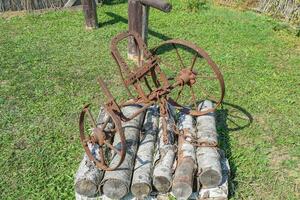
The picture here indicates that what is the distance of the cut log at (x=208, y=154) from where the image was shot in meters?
5.12

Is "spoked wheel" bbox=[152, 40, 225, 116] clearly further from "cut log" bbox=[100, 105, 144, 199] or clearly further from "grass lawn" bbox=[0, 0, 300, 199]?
"cut log" bbox=[100, 105, 144, 199]

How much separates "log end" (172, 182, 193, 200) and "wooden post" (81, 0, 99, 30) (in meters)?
6.51

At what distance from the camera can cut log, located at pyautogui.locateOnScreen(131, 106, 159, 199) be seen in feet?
16.6

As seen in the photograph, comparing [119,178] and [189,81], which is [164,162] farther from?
[189,81]

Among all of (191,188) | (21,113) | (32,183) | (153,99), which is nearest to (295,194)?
(191,188)

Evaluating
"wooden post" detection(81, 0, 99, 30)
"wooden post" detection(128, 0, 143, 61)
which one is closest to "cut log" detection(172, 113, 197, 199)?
"wooden post" detection(128, 0, 143, 61)

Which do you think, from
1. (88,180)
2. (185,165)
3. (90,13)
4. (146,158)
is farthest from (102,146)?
(90,13)

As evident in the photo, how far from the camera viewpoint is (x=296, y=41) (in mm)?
10281

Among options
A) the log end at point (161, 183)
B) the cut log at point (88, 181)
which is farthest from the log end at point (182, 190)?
the cut log at point (88, 181)

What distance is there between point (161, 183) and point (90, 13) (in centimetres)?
639

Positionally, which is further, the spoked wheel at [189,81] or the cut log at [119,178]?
the spoked wheel at [189,81]

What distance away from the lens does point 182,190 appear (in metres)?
5.01

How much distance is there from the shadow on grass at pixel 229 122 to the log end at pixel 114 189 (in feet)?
5.96

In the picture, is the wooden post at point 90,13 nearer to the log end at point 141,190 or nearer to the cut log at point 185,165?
the cut log at point 185,165
